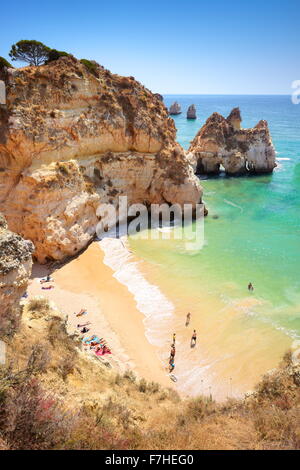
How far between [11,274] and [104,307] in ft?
28.4

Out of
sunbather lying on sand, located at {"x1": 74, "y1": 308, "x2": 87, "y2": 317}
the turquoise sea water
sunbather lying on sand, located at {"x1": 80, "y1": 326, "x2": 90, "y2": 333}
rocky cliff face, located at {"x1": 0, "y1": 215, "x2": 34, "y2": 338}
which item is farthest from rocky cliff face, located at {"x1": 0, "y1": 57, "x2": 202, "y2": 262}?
rocky cliff face, located at {"x1": 0, "y1": 215, "x2": 34, "y2": 338}

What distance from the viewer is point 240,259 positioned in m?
21.1

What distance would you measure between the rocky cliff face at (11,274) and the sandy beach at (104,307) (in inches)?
143

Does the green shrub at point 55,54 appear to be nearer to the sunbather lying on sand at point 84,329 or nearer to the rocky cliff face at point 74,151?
the rocky cliff face at point 74,151

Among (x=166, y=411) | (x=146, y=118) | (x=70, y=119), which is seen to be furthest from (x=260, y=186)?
(x=166, y=411)

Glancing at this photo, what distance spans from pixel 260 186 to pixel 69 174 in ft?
91.8

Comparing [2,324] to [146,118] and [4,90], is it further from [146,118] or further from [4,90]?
[146,118]

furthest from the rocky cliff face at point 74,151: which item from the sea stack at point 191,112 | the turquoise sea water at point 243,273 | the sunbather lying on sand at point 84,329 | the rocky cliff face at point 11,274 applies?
the sea stack at point 191,112

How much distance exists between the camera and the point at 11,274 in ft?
25.3

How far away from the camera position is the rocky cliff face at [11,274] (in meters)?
7.58

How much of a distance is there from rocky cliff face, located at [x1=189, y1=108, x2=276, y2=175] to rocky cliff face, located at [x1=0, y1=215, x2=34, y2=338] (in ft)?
123

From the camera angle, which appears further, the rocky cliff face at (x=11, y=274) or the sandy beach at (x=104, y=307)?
the sandy beach at (x=104, y=307)

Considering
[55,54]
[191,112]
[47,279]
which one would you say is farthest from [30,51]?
[191,112]

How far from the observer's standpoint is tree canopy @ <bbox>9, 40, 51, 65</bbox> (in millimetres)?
20953
